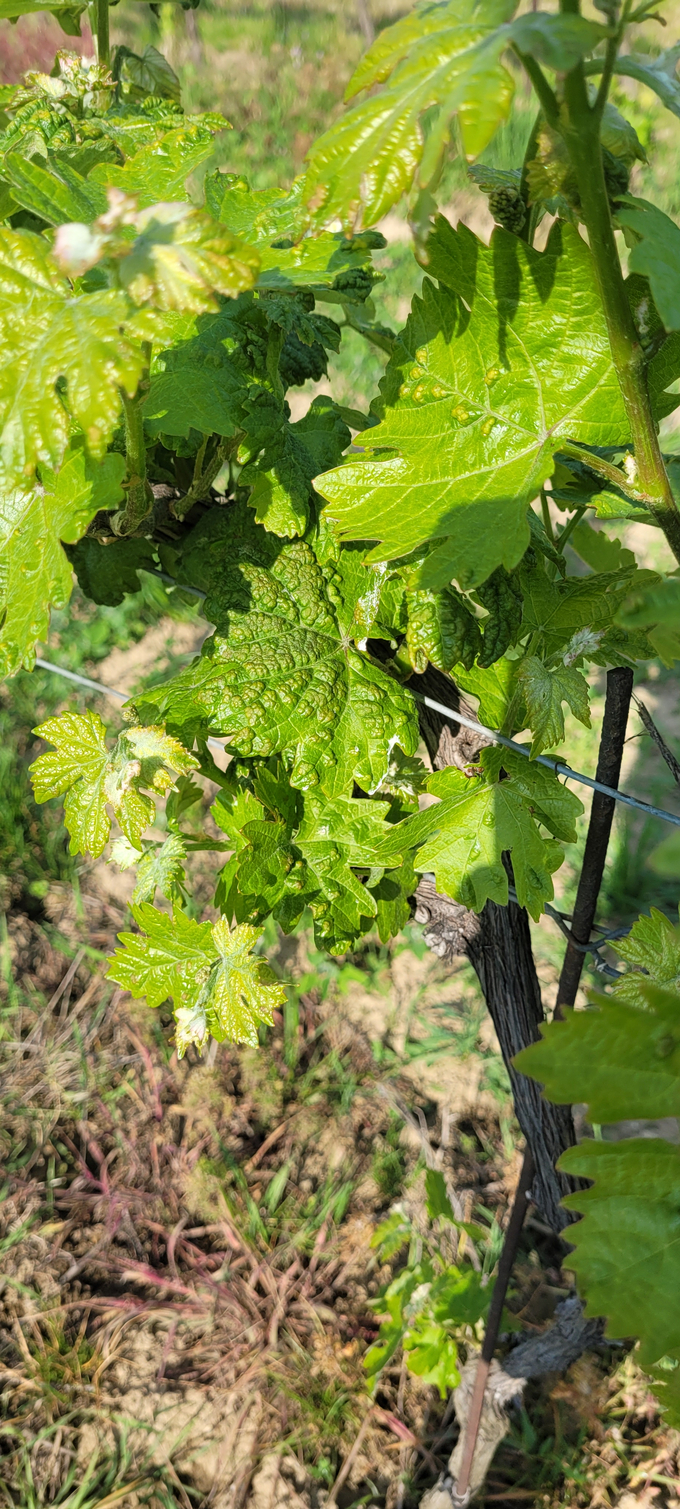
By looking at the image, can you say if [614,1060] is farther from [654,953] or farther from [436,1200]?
[436,1200]

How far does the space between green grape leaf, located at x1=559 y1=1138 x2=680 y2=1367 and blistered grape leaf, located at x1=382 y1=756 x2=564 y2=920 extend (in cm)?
37

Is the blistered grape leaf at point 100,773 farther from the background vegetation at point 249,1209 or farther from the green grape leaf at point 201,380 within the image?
the background vegetation at point 249,1209

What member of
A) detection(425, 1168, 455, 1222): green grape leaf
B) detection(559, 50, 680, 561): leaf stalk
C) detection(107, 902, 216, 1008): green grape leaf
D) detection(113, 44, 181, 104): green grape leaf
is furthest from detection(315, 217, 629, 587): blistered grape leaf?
detection(425, 1168, 455, 1222): green grape leaf

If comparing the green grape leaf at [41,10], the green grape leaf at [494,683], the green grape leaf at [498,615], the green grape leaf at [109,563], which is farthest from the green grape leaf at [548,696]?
the green grape leaf at [41,10]

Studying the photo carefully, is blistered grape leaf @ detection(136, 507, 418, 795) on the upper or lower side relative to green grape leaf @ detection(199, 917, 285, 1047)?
upper

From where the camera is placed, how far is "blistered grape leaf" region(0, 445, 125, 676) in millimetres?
1049

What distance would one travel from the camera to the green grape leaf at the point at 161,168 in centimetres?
119

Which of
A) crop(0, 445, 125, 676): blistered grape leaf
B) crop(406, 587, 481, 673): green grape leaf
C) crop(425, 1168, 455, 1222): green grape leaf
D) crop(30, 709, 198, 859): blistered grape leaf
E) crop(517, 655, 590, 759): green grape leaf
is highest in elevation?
crop(0, 445, 125, 676): blistered grape leaf

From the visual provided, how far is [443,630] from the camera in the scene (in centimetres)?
113

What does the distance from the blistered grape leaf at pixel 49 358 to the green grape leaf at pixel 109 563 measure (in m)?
0.67

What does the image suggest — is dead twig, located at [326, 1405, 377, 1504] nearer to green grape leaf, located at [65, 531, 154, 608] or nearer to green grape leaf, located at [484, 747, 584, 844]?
green grape leaf, located at [484, 747, 584, 844]

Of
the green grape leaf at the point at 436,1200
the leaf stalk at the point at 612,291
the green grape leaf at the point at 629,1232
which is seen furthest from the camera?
the green grape leaf at the point at 436,1200

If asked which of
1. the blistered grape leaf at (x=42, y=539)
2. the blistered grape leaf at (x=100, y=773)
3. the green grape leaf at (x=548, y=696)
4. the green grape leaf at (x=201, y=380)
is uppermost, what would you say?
the green grape leaf at (x=201, y=380)

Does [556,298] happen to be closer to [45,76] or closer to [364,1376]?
[45,76]
